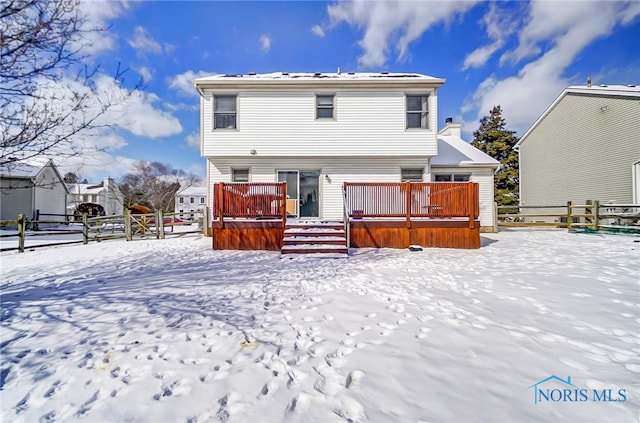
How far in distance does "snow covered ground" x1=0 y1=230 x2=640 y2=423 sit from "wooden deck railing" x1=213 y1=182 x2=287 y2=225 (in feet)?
9.85

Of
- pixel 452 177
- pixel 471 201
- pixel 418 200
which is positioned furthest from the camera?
pixel 452 177

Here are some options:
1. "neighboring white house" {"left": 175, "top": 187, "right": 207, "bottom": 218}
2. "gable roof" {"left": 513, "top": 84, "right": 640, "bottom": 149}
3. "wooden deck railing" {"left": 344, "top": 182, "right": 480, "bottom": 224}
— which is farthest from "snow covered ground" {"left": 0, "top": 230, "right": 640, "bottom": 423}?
"neighboring white house" {"left": 175, "top": 187, "right": 207, "bottom": 218}

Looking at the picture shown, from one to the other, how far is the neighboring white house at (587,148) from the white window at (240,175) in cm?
1842

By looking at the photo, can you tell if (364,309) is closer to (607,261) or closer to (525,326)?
(525,326)

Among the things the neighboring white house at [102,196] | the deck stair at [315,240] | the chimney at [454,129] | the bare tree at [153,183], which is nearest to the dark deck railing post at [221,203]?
the deck stair at [315,240]

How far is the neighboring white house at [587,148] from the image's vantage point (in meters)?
13.4

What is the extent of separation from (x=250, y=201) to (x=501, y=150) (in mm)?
28398

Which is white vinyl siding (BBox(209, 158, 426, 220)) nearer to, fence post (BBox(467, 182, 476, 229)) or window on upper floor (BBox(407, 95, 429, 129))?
window on upper floor (BBox(407, 95, 429, 129))

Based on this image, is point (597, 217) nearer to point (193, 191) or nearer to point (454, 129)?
point (454, 129)

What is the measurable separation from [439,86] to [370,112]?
9.73ft

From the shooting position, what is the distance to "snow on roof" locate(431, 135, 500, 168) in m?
12.6

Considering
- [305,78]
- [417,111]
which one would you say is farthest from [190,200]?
[417,111]

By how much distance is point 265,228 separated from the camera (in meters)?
8.12

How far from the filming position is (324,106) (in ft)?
36.9
